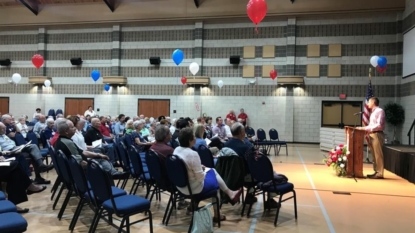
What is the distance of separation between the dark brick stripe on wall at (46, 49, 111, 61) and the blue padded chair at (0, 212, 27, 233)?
14033mm

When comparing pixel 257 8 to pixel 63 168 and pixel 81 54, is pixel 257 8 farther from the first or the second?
pixel 81 54

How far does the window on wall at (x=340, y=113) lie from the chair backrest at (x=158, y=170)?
11.3 metres

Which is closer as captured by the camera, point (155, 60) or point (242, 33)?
point (242, 33)

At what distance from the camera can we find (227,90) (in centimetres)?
1422

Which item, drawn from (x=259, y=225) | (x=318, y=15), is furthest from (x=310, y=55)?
(x=259, y=225)

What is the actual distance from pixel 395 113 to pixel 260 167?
11023 mm

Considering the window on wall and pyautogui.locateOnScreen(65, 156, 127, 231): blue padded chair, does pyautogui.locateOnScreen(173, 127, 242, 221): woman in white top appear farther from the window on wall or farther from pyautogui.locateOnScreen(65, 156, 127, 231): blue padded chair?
the window on wall

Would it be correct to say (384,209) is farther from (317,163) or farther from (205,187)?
(317,163)

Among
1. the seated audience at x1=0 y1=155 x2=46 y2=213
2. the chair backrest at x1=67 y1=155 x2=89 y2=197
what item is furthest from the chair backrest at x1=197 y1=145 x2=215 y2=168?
the seated audience at x1=0 y1=155 x2=46 y2=213

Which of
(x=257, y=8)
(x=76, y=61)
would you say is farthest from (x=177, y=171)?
(x=76, y=61)

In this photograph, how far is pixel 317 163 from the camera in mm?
8273

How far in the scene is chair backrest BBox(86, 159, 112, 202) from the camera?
105 inches

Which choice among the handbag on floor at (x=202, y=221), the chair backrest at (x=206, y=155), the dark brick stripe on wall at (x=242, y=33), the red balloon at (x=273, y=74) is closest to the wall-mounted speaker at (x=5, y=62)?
the dark brick stripe on wall at (x=242, y=33)

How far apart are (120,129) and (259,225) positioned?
21.1ft
